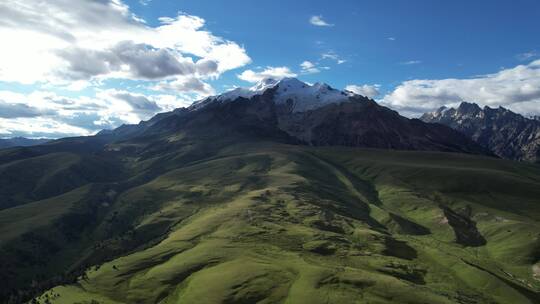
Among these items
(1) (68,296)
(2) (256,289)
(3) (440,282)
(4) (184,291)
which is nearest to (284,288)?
(2) (256,289)

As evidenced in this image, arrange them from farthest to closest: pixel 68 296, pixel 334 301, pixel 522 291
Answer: pixel 522 291
pixel 68 296
pixel 334 301

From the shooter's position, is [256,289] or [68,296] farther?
[68,296]

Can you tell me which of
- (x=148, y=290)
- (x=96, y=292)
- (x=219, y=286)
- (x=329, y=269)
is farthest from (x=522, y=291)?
(x=96, y=292)

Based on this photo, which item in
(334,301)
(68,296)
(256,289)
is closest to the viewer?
(334,301)

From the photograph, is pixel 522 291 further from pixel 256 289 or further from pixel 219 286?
pixel 219 286

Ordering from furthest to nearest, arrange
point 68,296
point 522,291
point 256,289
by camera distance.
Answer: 1. point 522,291
2. point 68,296
3. point 256,289

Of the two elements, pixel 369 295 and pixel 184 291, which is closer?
pixel 369 295

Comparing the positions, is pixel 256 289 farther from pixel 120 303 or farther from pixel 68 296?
pixel 68 296

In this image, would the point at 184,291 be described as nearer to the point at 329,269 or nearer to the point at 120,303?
the point at 120,303
